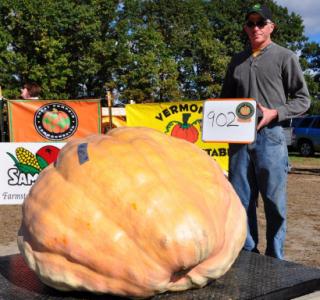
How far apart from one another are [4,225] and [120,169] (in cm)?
498

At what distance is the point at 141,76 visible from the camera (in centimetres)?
3597

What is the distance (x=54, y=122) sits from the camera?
904cm

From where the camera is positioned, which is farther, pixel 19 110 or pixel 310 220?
pixel 19 110

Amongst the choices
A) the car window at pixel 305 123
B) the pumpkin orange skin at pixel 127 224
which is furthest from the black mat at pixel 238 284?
the car window at pixel 305 123

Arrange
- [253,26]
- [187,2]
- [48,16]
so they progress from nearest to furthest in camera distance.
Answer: [253,26], [48,16], [187,2]

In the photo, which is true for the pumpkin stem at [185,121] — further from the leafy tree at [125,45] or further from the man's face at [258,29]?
the leafy tree at [125,45]

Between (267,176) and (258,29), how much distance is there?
1.04 m

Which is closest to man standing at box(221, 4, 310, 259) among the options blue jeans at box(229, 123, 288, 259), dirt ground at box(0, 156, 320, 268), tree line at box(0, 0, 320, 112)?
blue jeans at box(229, 123, 288, 259)

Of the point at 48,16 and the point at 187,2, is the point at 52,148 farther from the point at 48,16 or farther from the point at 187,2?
the point at 187,2

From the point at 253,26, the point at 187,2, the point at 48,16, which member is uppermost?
the point at 187,2

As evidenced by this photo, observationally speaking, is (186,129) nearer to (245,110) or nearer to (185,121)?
(185,121)

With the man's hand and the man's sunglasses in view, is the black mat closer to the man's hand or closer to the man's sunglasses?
the man's hand

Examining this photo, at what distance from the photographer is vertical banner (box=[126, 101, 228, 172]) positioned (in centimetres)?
920

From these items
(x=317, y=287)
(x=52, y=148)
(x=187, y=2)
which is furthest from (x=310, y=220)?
(x=187, y=2)
